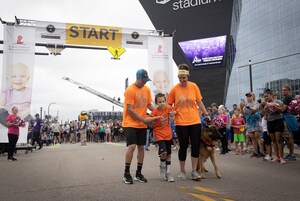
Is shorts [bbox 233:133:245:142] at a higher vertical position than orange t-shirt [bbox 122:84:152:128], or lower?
lower

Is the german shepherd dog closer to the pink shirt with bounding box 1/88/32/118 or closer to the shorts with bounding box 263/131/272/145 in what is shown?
the shorts with bounding box 263/131/272/145

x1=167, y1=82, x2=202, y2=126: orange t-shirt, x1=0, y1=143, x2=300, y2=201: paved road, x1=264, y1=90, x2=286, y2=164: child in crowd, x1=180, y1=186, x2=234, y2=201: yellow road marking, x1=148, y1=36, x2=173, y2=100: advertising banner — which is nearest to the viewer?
x1=180, y1=186, x2=234, y2=201: yellow road marking

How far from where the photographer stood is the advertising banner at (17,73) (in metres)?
12.9

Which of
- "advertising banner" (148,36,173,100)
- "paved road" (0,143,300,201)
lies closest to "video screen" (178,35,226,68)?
"advertising banner" (148,36,173,100)

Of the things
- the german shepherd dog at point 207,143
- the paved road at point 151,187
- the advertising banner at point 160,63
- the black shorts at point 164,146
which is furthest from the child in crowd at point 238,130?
the black shorts at point 164,146

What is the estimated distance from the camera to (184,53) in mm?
67562

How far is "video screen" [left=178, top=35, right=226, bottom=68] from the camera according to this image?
209 feet

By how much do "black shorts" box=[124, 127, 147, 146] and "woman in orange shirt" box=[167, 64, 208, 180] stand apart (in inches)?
28.4

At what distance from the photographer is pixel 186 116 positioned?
5.79 meters

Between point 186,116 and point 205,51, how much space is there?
61.2m

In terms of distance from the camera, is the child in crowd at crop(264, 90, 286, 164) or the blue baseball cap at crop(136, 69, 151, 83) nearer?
the blue baseball cap at crop(136, 69, 151, 83)

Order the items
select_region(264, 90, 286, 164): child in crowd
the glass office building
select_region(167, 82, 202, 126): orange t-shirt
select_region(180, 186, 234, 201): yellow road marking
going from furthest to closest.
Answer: the glass office building < select_region(264, 90, 286, 164): child in crowd < select_region(167, 82, 202, 126): orange t-shirt < select_region(180, 186, 234, 201): yellow road marking

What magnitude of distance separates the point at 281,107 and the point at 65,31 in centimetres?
1068

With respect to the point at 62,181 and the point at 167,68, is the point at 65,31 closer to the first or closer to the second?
the point at 167,68
